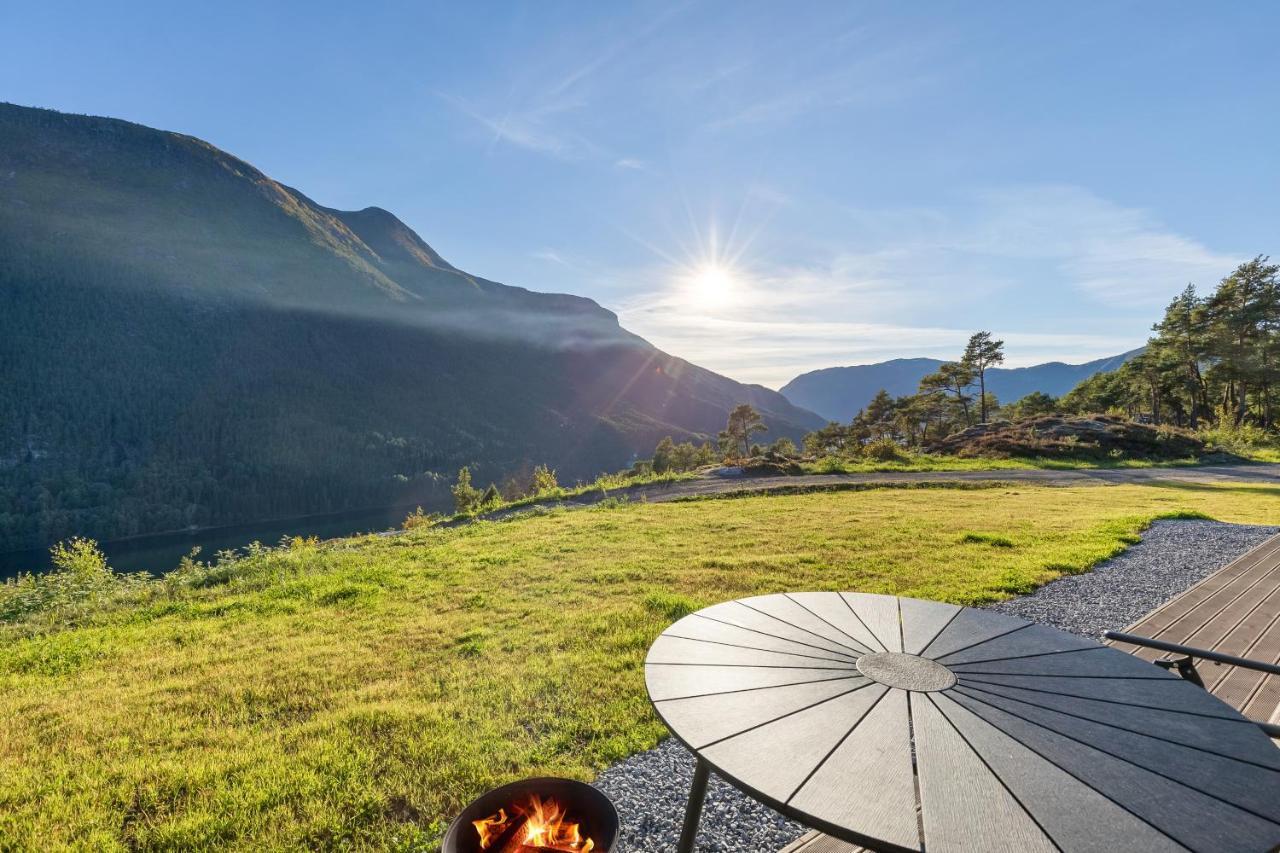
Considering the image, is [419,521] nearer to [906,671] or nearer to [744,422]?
[906,671]

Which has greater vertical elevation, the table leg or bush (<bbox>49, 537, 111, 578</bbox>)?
the table leg

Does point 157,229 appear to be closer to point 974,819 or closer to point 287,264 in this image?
point 287,264

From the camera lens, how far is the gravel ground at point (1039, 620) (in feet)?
8.46

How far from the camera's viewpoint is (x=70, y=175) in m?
152

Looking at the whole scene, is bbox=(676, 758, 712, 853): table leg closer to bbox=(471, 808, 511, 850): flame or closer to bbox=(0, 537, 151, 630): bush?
bbox=(471, 808, 511, 850): flame

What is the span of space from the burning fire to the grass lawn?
1.10m

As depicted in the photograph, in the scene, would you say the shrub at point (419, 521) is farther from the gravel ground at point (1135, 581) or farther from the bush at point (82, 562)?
the gravel ground at point (1135, 581)

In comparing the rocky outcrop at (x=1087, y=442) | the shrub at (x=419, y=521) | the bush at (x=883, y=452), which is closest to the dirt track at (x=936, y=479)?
the shrub at (x=419, y=521)

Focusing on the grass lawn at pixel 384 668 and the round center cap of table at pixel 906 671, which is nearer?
the round center cap of table at pixel 906 671

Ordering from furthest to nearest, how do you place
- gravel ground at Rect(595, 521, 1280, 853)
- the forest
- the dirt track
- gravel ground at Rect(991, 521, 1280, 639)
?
the forest
the dirt track
gravel ground at Rect(991, 521, 1280, 639)
gravel ground at Rect(595, 521, 1280, 853)

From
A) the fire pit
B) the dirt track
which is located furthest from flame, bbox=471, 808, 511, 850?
the dirt track

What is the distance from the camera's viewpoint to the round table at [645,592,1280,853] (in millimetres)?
1250

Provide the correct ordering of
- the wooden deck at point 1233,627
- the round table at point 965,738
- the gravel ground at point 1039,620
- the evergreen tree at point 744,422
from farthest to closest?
the evergreen tree at point 744,422 → the wooden deck at point 1233,627 → the gravel ground at point 1039,620 → the round table at point 965,738

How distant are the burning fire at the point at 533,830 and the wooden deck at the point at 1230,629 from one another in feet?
3.90
